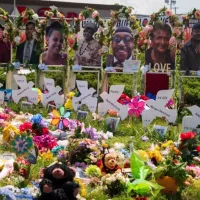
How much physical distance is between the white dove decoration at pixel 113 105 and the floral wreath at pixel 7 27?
3150mm

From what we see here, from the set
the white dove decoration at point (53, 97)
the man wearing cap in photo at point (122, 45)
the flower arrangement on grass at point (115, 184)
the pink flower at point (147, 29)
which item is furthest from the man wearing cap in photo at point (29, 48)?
the flower arrangement on grass at point (115, 184)

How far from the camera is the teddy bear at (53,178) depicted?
445cm

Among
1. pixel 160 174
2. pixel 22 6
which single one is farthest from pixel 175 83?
pixel 22 6

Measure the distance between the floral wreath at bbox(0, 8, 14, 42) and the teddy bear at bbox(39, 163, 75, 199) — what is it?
6.98m

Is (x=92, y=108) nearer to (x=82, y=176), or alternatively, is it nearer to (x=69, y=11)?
(x=82, y=176)

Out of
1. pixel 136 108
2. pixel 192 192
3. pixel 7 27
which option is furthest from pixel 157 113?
pixel 7 27

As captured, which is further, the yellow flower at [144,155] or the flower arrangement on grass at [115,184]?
the yellow flower at [144,155]

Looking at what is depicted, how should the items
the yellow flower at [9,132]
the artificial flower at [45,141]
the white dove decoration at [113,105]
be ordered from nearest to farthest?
the yellow flower at [9,132] < the artificial flower at [45,141] < the white dove decoration at [113,105]

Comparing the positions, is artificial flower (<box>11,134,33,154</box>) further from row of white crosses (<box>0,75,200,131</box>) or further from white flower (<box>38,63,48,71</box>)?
white flower (<box>38,63,48,71</box>)

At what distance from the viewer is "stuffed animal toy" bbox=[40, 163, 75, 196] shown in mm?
4445

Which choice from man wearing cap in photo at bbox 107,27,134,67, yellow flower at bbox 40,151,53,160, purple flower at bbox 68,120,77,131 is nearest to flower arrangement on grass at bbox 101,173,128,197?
yellow flower at bbox 40,151,53,160

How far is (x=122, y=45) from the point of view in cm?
1070

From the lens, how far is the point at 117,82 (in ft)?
49.0

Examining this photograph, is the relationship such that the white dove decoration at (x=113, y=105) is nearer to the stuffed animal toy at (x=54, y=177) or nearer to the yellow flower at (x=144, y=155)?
the yellow flower at (x=144, y=155)
